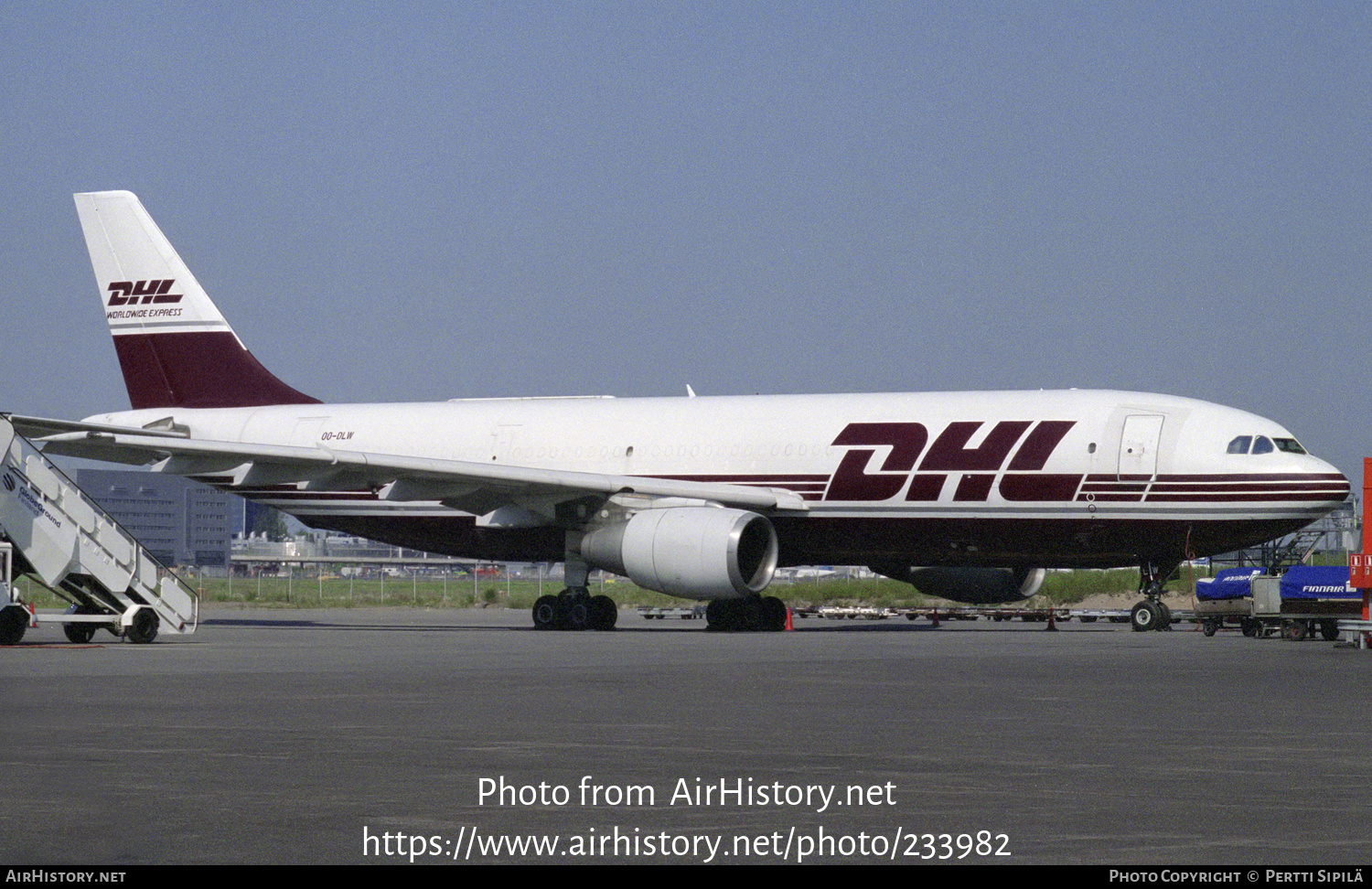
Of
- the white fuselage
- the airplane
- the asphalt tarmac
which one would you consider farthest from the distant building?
the asphalt tarmac

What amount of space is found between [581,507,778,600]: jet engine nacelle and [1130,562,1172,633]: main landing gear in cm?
583

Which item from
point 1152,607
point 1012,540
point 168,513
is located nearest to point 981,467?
point 1012,540

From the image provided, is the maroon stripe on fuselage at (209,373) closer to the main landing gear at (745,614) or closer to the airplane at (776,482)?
the airplane at (776,482)

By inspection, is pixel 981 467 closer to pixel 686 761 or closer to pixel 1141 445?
pixel 1141 445

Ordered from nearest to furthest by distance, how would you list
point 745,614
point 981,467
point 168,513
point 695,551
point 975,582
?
point 695,551 < point 981,467 < point 745,614 < point 975,582 < point 168,513

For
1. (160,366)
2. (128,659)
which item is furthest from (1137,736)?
(160,366)

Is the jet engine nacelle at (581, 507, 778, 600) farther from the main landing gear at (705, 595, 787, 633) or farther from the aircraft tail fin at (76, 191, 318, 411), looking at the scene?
the aircraft tail fin at (76, 191, 318, 411)

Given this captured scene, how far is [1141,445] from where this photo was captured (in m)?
27.2

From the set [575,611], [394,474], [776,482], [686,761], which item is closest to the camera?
[686,761]

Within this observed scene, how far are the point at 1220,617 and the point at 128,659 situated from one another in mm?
17066

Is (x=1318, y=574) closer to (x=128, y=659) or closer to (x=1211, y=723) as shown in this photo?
(x=1211, y=723)

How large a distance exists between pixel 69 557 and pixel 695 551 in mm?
9004

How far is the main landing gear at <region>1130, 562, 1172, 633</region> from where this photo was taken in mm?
28250

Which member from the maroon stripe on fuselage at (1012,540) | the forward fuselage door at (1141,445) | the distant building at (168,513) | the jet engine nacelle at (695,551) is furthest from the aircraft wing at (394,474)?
the distant building at (168,513)
